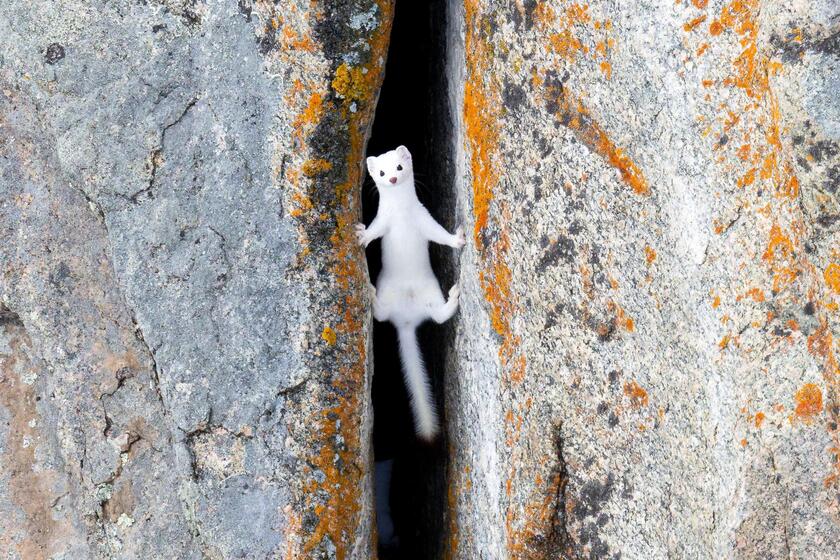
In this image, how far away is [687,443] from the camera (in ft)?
10.4

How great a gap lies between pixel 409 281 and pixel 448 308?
0.31 m

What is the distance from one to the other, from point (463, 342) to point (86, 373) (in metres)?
1.94

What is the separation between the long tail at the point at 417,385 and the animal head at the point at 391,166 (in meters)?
0.87

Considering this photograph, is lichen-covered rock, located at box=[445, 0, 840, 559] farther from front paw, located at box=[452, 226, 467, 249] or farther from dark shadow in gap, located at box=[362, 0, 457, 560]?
dark shadow in gap, located at box=[362, 0, 457, 560]

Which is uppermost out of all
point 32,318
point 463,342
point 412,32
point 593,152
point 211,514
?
point 412,32

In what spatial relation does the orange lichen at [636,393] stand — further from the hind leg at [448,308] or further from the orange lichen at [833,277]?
the hind leg at [448,308]

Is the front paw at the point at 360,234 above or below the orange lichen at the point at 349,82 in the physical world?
below

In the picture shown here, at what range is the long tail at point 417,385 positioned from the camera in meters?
4.65

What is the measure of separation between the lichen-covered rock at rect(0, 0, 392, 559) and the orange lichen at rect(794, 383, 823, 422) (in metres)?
1.94

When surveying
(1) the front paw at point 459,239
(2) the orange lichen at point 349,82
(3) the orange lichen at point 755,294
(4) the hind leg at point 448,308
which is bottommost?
(3) the orange lichen at point 755,294

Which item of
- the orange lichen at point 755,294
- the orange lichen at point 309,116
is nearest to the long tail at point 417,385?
the orange lichen at point 309,116

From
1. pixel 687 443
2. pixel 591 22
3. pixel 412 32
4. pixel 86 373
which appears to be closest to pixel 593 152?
pixel 591 22

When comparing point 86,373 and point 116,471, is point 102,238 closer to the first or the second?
point 86,373

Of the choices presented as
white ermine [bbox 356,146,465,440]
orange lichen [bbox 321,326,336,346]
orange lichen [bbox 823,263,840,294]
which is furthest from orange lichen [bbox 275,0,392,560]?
orange lichen [bbox 823,263,840,294]
